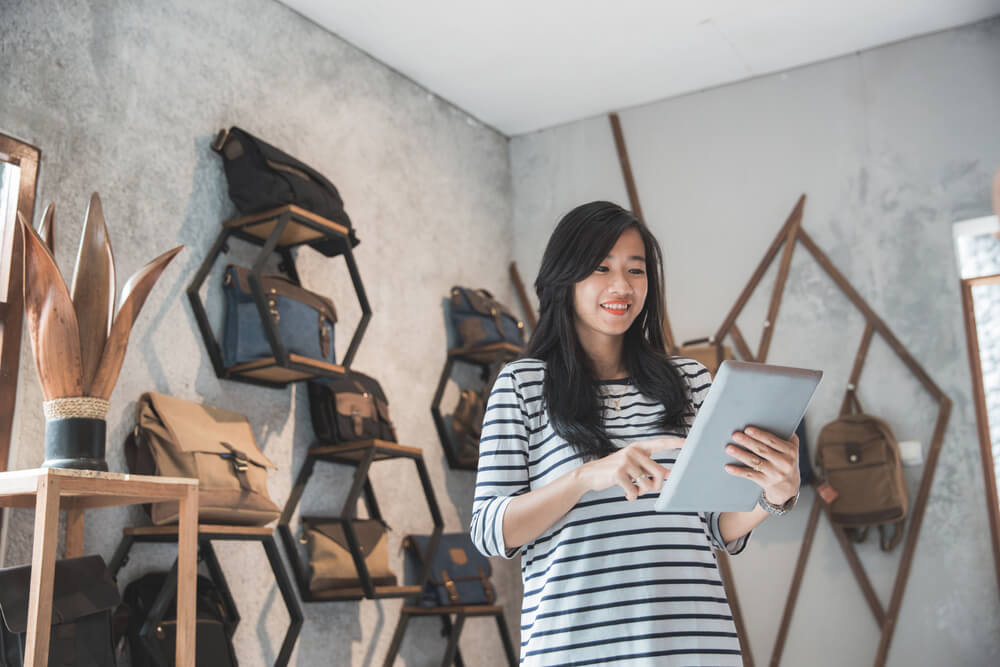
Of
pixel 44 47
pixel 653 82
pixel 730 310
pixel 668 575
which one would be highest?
pixel 653 82

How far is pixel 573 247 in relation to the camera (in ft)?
5.35

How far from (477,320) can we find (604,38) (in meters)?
1.39

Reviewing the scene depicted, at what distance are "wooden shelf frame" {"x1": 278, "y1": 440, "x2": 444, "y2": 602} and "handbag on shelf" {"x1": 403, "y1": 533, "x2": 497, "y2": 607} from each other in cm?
10

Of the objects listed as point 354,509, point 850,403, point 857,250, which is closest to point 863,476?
point 850,403

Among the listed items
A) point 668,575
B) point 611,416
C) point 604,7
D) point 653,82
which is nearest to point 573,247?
point 611,416

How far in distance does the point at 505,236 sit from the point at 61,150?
2.68m

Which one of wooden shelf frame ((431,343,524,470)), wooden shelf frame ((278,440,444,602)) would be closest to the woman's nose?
wooden shelf frame ((278,440,444,602))

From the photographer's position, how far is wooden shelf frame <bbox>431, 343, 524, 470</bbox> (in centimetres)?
423

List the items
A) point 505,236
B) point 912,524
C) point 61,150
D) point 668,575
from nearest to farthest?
point 668,575 < point 61,150 < point 912,524 < point 505,236

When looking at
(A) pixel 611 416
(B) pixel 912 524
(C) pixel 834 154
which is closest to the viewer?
(A) pixel 611 416

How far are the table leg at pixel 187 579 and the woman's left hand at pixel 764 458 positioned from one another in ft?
4.88

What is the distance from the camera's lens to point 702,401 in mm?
1586

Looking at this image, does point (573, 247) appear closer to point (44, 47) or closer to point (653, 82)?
point (44, 47)

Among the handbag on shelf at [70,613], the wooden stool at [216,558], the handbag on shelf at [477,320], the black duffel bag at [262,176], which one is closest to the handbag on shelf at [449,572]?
the wooden stool at [216,558]
